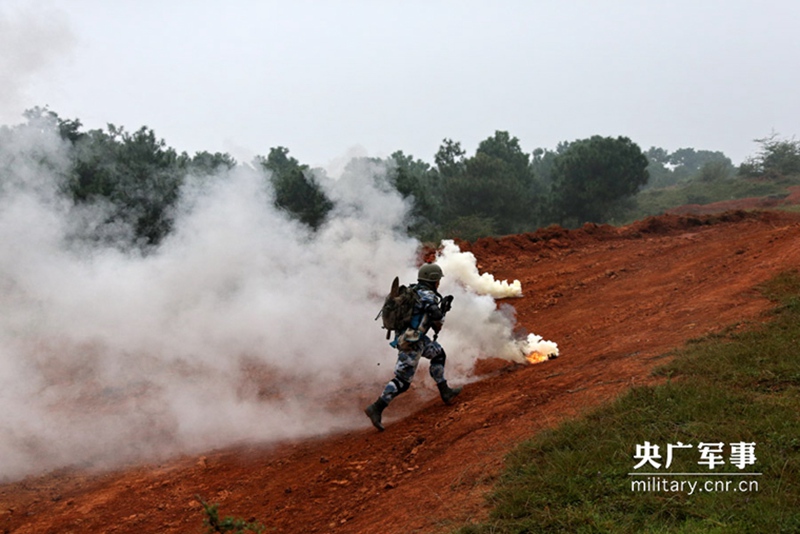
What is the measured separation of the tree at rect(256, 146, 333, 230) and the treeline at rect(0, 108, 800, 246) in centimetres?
3

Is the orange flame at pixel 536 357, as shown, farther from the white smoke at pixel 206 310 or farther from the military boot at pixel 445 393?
the military boot at pixel 445 393

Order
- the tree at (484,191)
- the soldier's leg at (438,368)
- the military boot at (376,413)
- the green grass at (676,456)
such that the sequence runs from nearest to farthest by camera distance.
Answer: the green grass at (676,456)
the military boot at (376,413)
the soldier's leg at (438,368)
the tree at (484,191)

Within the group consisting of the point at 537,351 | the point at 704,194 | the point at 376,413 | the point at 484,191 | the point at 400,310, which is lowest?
the point at 376,413

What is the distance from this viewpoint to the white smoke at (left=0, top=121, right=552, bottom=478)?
8.46 meters

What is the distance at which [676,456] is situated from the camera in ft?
14.7

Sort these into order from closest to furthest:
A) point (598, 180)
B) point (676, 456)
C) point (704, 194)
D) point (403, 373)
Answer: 1. point (676, 456)
2. point (403, 373)
3. point (598, 180)
4. point (704, 194)

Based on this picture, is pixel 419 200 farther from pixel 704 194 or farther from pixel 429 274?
pixel 704 194

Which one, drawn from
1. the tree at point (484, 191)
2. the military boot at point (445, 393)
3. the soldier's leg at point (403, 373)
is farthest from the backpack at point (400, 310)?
the tree at point (484, 191)

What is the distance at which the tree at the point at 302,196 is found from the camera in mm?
11445

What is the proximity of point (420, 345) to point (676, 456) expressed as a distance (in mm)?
3411

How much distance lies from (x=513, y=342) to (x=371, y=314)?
2.34 meters

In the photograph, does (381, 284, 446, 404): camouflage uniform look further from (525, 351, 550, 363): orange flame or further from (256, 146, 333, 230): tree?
(256, 146, 333, 230): tree

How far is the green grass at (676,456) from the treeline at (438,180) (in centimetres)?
644

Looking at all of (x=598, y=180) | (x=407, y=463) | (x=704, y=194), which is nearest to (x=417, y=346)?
(x=407, y=463)
